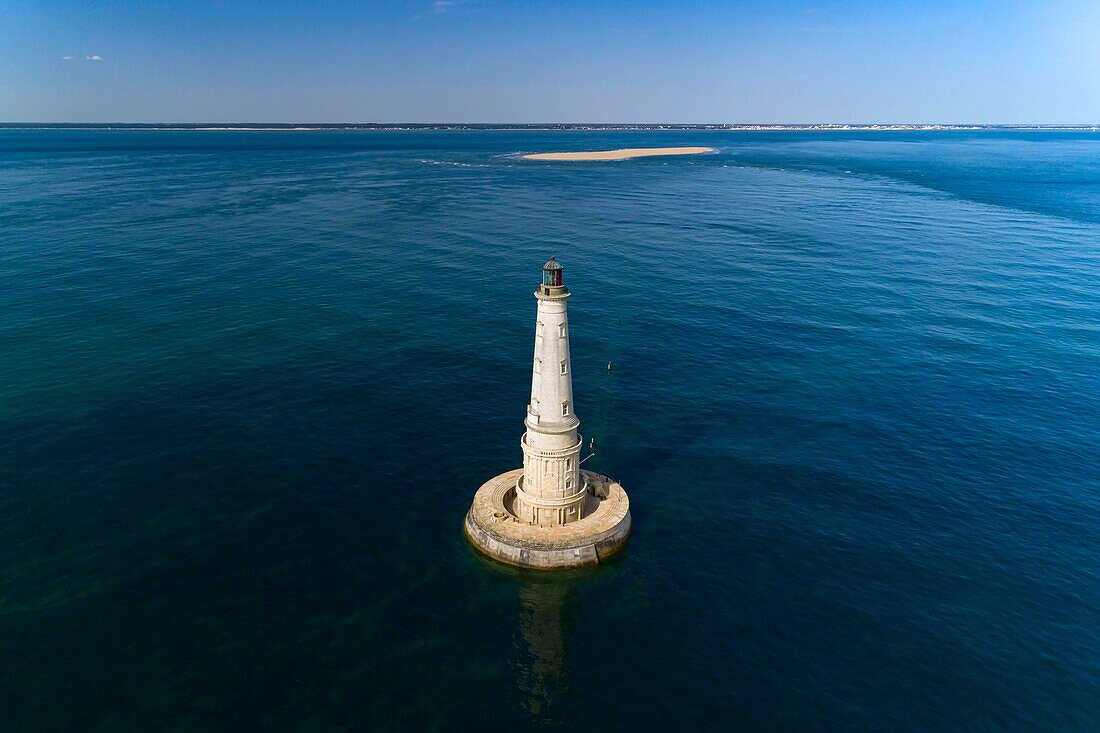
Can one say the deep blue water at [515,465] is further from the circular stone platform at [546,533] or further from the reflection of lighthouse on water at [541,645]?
the circular stone platform at [546,533]

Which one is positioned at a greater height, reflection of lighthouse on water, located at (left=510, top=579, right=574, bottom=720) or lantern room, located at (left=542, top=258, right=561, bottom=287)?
lantern room, located at (left=542, top=258, right=561, bottom=287)

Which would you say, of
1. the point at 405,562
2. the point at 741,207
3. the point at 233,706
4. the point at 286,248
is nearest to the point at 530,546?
the point at 405,562

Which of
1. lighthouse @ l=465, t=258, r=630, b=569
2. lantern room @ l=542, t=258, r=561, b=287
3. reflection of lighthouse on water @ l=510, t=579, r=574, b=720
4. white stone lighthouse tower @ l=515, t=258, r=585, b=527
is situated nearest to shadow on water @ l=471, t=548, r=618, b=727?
reflection of lighthouse on water @ l=510, t=579, r=574, b=720

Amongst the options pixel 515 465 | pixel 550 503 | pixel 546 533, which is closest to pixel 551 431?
pixel 550 503

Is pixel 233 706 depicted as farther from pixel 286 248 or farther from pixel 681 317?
pixel 286 248

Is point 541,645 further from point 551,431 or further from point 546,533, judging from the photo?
point 551,431

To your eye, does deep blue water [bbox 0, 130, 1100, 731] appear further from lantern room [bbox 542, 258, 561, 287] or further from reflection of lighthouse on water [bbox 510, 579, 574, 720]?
lantern room [bbox 542, 258, 561, 287]
